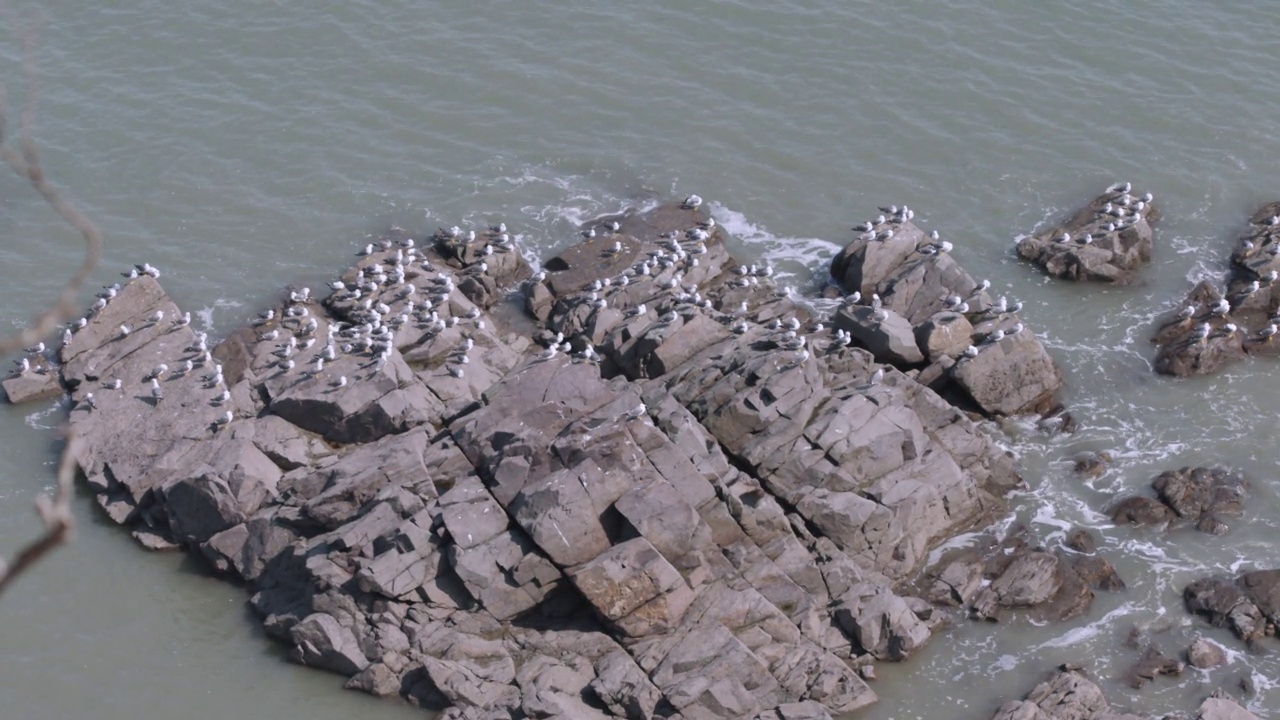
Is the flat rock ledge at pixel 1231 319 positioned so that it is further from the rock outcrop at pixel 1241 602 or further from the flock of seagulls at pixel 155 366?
the flock of seagulls at pixel 155 366

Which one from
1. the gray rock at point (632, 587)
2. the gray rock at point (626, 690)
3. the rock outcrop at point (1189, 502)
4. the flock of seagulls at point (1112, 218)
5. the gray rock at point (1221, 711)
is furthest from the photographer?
the flock of seagulls at point (1112, 218)

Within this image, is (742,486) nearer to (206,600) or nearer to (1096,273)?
Result: (206,600)

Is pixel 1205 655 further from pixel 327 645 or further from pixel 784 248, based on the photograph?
pixel 327 645

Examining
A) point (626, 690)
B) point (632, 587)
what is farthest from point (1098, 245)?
point (626, 690)

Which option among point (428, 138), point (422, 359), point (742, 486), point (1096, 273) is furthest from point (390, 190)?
point (1096, 273)

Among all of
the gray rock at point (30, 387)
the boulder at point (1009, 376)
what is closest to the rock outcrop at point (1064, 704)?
the boulder at point (1009, 376)

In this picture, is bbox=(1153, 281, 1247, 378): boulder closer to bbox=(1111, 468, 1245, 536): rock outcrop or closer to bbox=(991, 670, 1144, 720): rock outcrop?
bbox=(1111, 468, 1245, 536): rock outcrop

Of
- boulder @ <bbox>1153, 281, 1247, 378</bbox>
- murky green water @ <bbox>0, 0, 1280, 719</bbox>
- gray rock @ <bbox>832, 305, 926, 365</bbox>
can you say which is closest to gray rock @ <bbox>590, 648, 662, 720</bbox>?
murky green water @ <bbox>0, 0, 1280, 719</bbox>
